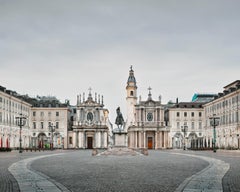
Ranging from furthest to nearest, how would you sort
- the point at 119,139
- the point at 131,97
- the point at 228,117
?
the point at 131,97
the point at 228,117
the point at 119,139

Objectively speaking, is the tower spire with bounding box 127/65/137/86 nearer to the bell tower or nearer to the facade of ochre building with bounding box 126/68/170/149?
the bell tower

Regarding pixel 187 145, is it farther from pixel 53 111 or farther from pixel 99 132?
pixel 53 111

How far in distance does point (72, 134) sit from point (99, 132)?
7.93 m

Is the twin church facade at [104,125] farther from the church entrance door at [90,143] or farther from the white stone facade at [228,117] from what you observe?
the white stone facade at [228,117]

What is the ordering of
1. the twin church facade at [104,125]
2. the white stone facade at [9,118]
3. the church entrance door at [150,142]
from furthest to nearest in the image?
the church entrance door at [150,142]
the twin church facade at [104,125]
the white stone facade at [9,118]

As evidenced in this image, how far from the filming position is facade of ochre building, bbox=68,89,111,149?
11274 centimetres

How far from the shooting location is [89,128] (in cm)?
11375

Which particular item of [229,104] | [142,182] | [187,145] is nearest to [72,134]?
[187,145]

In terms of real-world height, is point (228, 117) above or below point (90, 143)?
above

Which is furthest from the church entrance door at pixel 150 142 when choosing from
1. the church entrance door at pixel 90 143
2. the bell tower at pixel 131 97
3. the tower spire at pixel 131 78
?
the tower spire at pixel 131 78

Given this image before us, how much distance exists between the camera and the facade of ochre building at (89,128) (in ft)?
370

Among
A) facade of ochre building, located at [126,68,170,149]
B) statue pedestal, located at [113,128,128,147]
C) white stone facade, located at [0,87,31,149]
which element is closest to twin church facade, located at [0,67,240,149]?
facade of ochre building, located at [126,68,170,149]

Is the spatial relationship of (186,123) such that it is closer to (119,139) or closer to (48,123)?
(48,123)

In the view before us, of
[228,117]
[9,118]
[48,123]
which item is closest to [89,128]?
[48,123]
